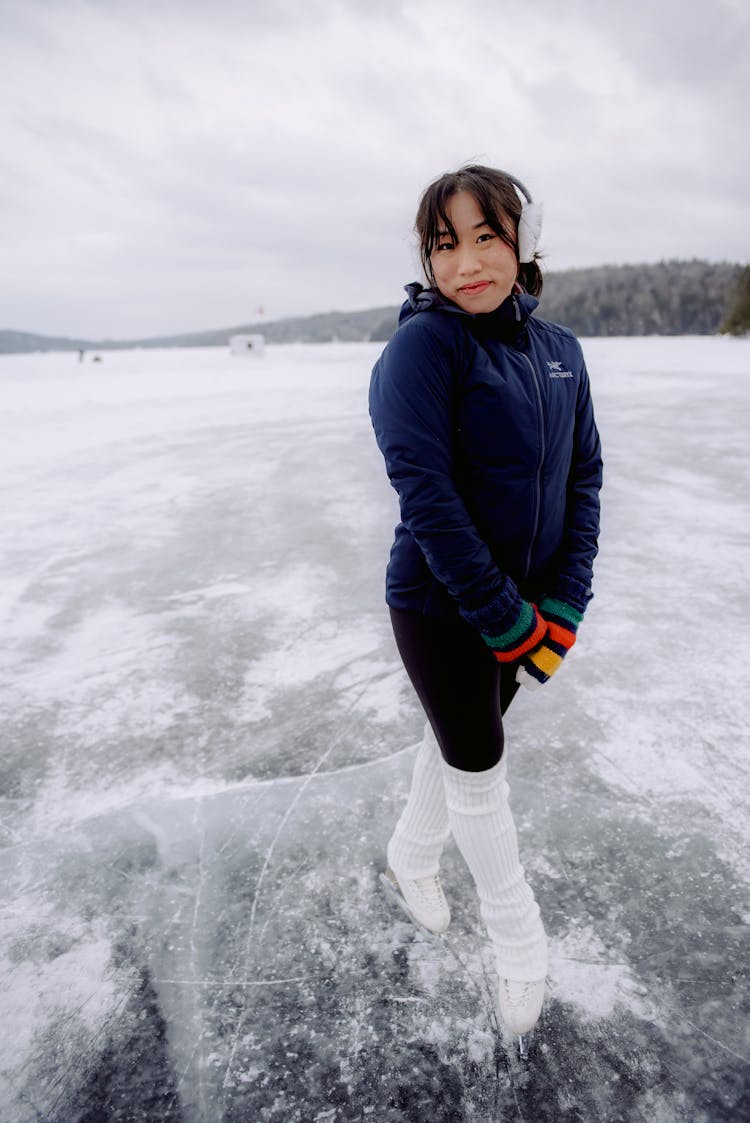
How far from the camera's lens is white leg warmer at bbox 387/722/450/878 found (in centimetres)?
180

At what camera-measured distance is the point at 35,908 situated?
194cm

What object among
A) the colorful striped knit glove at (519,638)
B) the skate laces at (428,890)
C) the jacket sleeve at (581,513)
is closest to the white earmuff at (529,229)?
the jacket sleeve at (581,513)

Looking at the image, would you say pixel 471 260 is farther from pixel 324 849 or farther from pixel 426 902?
pixel 324 849

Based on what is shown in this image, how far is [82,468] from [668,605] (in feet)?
19.3

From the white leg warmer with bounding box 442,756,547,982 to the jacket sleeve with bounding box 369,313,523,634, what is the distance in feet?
1.37

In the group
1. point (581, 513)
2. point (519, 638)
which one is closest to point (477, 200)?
point (581, 513)

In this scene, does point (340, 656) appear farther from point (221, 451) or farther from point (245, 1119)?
point (221, 451)

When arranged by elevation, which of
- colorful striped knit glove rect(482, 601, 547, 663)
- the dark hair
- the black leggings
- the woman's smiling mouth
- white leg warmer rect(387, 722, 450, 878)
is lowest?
white leg warmer rect(387, 722, 450, 878)

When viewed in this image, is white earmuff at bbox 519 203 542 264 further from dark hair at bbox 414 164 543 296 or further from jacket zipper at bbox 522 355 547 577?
jacket zipper at bbox 522 355 547 577

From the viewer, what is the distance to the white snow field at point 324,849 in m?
1.48

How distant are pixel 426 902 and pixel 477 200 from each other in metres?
1.60

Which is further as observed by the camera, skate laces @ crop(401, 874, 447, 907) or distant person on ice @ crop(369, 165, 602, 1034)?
skate laces @ crop(401, 874, 447, 907)

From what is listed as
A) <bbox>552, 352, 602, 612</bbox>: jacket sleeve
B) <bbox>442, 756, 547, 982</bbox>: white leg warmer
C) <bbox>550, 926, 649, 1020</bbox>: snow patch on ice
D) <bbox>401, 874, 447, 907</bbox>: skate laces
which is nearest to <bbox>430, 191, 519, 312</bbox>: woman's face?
<bbox>552, 352, 602, 612</bbox>: jacket sleeve

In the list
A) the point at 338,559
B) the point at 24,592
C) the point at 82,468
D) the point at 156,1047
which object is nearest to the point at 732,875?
the point at 156,1047
